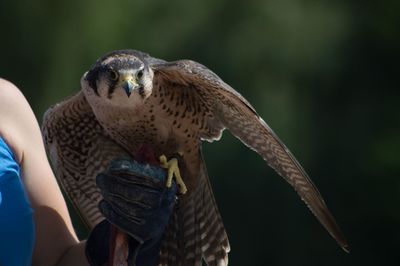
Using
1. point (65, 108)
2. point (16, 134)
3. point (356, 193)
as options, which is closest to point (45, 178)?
point (16, 134)

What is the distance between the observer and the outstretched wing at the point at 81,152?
365cm

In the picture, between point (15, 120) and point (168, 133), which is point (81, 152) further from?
point (15, 120)

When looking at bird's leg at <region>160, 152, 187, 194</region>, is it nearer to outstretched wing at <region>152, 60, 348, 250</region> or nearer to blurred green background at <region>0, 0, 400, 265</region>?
outstretched wing at <region>152, 60, 348, 250</region>

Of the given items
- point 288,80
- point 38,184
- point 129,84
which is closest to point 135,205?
point 38,184

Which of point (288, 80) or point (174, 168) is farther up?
point (174, 168)

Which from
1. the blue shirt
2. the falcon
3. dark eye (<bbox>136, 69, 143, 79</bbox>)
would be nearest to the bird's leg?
the falcon

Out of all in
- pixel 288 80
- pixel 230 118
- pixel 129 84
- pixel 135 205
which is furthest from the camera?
pixel 288 80

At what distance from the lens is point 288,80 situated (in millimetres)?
5996

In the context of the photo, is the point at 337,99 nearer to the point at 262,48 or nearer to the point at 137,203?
the point at 262,48

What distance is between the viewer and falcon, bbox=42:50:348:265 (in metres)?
3.30

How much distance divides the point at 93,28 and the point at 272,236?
1.55m

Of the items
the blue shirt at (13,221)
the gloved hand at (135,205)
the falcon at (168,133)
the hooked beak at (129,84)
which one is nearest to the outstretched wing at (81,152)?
the falcon at (168,133)

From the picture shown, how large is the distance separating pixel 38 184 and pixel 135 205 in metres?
0.30

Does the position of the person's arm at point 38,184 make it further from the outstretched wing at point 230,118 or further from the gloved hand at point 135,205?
the outstretched wing at point 230,118
